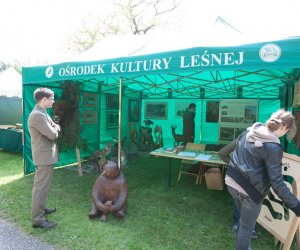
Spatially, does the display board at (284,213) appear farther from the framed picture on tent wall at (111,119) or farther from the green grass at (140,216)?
the framed picture on tent wall at (111,119)

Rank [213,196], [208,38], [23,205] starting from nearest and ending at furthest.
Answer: [208,38], [23,205], [213,196]

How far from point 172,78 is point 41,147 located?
4329 millimetres

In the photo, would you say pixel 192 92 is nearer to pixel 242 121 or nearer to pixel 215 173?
pixel 242 121

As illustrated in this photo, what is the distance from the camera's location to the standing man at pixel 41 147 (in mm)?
3355

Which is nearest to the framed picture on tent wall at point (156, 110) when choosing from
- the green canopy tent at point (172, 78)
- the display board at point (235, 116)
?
the green canopy tent at point (172, 78)

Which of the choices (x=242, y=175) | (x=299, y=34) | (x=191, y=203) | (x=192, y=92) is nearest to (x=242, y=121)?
(x=192, y=92)

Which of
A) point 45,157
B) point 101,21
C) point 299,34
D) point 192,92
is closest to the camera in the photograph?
point 299,34

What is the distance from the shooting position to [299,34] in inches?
125

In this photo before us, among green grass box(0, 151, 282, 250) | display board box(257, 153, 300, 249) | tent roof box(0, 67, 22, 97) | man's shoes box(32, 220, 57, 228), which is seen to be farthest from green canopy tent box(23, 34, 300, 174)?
tent roof box(0, 67, 22, 97)

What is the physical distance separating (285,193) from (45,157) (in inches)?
110

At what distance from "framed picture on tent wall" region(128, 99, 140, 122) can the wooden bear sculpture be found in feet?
19.2

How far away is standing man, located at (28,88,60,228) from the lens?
3.36 metres

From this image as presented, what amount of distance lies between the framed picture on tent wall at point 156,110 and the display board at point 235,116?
6.95 ft

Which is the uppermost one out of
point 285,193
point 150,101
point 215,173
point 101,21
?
point 101,21
